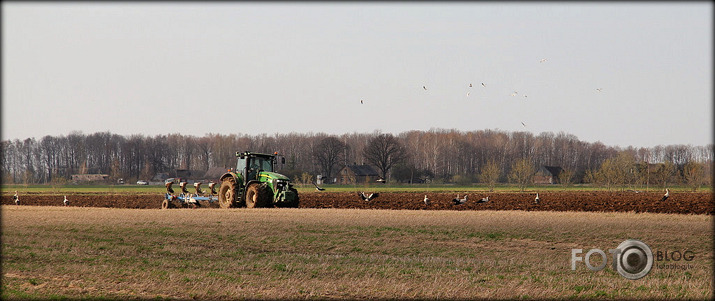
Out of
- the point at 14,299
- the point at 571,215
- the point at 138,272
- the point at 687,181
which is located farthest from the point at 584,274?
the point at 687,181

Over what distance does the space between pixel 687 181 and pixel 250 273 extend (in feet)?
172

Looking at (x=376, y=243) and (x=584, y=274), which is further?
(x=376, y=243)

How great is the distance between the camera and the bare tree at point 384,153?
10956cm

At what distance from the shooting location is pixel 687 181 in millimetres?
55625

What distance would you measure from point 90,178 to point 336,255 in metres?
113

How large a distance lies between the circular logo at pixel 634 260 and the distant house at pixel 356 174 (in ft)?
299

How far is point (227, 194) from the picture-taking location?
32.2 metres

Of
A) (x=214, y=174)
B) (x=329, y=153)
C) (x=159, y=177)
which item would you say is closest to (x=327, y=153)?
(x=329, y=153)

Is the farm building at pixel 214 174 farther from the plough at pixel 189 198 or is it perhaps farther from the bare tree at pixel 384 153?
the plough at pixel 189 198

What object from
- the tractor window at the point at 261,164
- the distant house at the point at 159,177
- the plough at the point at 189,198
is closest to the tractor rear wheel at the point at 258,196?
the tractor window at the point at 261,164

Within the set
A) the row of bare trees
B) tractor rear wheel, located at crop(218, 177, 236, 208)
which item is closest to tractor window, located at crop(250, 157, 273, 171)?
tractor rear wheel, located at crop(218, 177, 236, 208)

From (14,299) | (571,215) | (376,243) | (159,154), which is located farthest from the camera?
(159,154)

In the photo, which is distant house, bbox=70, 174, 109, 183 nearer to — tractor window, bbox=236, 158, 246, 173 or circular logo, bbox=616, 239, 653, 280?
tractor window, bbox=236, 158, 246, 173

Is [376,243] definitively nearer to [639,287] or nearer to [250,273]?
[250,273]
